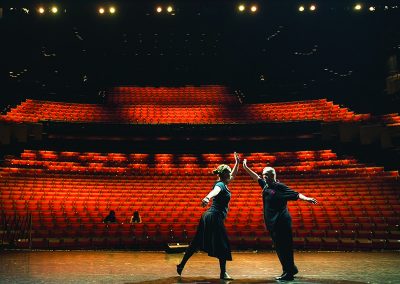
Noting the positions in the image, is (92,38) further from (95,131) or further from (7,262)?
(7,262)

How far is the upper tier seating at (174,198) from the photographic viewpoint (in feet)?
24.8

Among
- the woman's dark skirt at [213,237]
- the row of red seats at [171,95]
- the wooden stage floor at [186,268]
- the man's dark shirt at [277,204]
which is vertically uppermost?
the row of red seats at [171,95]

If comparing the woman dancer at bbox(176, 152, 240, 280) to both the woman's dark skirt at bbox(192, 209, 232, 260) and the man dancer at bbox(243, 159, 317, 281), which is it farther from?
the man dancer at bbox(243, 159, 317, 281)

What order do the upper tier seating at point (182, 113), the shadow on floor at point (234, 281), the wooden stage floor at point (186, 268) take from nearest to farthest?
1. the shadow on floor at point (234, 281)
2. the wooden stage floor at point (186, 268)
3. the upper tier seating at point (182, 113)

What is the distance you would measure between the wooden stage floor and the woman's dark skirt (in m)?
0.33

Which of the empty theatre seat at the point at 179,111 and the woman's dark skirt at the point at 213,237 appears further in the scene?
the empty theatre seat at the point at 179,111

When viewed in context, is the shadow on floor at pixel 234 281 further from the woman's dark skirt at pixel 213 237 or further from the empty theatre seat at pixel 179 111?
the empty theatre seat at pixel 179 111

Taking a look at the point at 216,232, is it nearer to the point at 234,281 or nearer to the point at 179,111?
the point at 234,281

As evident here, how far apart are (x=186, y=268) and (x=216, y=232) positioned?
1.35 metres

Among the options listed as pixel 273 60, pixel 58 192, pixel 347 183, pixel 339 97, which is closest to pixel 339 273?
pixel 347 183

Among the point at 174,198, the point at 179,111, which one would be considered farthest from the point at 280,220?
the point at 179,111

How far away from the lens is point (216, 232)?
370cm

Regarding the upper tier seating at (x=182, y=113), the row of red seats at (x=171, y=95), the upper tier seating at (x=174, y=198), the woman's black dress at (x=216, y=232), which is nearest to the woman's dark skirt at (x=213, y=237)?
the woman's black dress at (x=216, y=232)

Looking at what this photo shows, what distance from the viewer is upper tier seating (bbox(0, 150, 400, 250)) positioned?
7.57m
